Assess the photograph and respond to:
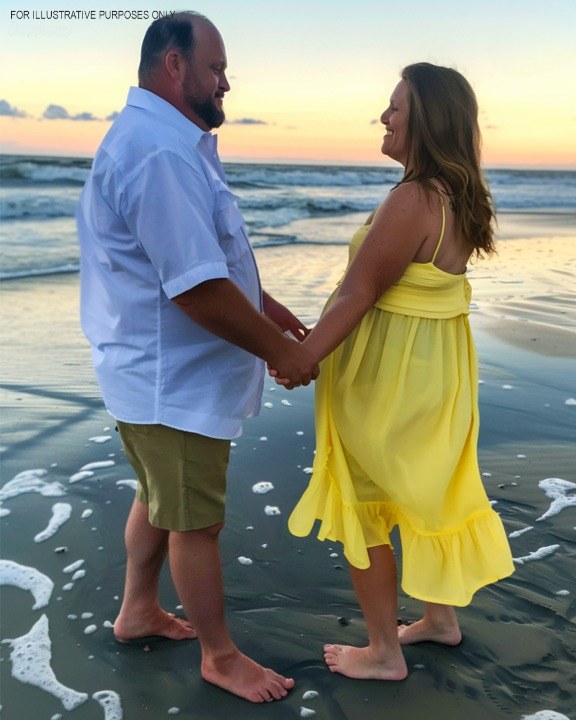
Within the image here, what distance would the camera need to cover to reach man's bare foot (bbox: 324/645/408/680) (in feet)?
8.75

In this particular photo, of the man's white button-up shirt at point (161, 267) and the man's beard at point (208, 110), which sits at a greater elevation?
the man's beard at point (208, 110)

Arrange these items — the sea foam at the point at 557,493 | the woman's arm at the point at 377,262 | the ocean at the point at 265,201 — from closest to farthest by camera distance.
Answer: the woman's arm at the point at 377,262
the sea foam at the point at 557,493
the ocean at the point at 265,201

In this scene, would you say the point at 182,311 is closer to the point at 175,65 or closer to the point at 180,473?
the point at 180,473

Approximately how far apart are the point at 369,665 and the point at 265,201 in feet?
58.5

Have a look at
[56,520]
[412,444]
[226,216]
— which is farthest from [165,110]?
[56,520]

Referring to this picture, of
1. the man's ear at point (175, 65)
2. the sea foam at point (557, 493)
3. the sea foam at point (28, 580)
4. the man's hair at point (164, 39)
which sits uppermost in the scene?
the man's hair at point (164, 39)

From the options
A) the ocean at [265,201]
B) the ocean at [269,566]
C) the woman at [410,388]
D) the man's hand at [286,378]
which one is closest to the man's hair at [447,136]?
the woman at [410,388]

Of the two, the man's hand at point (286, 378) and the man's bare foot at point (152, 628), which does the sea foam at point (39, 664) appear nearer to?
the man's bare foot at point (152, 628)

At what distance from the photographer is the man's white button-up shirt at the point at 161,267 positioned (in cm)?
213

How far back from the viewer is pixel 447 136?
Answer: 2.42 m

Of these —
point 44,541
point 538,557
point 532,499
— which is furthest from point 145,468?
point 532,499

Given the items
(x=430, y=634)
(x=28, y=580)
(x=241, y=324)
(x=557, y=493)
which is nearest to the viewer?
(x=241, y=324)

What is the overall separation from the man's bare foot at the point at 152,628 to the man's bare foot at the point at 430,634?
2.50 feet

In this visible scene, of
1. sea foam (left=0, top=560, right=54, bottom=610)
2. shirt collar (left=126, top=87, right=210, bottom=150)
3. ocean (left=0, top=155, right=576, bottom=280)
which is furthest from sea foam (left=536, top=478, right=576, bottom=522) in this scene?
ocean (left=0, top=155, right=576, bottom=280)
